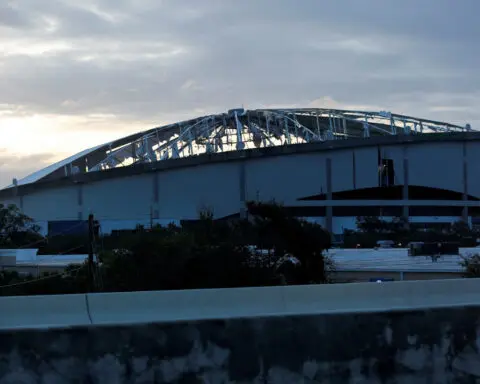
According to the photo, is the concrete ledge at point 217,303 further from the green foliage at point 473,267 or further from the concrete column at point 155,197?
the concrete column at point 155,197

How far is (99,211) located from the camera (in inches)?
3189

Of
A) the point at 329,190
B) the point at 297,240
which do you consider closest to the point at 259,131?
the point at 329,190

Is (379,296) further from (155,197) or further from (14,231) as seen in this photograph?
(155,197)

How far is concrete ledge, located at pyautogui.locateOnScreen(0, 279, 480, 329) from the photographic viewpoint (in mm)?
7590

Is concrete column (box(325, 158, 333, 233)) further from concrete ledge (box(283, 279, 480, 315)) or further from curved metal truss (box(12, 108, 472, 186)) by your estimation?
concrete ledge (box(283, 279, 480, 315))

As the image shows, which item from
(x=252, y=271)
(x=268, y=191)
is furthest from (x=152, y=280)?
(x=268, y=191)

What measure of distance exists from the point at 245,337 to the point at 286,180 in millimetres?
73858

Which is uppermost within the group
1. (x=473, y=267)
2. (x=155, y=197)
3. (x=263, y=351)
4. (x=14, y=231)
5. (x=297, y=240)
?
(x=155, y=197)

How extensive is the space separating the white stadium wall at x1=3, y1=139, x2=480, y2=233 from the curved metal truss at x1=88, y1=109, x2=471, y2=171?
6.95ft

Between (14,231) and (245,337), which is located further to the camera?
(14,231)

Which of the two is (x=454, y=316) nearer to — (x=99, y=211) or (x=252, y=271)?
(x=252, y=271)

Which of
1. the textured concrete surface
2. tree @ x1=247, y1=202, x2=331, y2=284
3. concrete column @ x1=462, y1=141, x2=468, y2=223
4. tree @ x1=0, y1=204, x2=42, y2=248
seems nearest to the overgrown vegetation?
tree @ x1=247, y1=202, x2=331, y2=284

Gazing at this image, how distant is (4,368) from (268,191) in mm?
74023

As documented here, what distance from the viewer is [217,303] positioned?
7934mm
